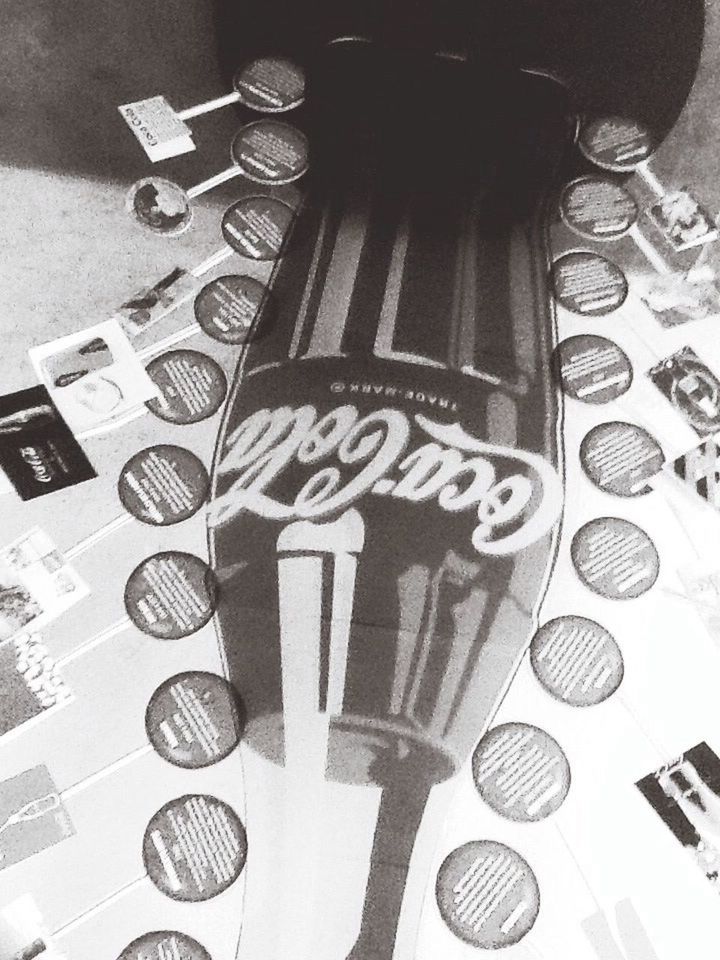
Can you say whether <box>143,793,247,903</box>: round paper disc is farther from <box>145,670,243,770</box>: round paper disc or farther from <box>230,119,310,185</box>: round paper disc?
<box>230,119,310,185</box>: round paper disc

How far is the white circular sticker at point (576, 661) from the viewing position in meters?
1.28

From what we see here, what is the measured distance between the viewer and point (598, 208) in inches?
66.1

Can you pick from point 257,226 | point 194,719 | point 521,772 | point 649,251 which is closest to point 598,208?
point 649,251

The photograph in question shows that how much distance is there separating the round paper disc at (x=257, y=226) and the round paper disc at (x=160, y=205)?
0.24 feet

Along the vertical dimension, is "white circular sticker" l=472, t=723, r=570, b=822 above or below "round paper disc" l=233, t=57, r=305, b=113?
below

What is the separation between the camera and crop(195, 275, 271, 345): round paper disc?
1.51 metres

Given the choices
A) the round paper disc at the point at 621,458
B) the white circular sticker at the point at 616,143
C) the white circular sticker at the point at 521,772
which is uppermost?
the white circular sticker at the point at 616,143

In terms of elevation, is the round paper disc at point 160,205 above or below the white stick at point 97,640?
above

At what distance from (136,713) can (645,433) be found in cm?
89

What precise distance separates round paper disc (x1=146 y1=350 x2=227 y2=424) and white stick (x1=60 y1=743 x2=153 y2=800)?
499mm

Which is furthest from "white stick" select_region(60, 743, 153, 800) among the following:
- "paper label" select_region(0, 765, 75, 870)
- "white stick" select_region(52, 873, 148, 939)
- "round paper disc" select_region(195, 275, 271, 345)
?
"round paper disc" select_region(195, 275, 271, 345)

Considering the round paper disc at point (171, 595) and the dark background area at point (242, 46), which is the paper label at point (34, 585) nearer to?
the round paper disc at point (171, 595)

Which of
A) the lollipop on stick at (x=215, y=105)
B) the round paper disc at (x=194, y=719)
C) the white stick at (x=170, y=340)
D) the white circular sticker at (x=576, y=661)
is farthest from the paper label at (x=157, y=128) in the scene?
the white circular sticker at (x=576, y=661)

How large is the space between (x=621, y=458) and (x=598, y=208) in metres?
0.52
